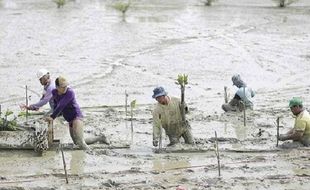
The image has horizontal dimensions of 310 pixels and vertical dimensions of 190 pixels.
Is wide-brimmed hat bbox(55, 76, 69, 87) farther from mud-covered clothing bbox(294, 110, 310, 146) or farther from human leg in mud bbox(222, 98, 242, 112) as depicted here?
human leg in mud bbox(222, 98, 242, 112)

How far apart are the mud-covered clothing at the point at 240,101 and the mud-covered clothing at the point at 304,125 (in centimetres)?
267

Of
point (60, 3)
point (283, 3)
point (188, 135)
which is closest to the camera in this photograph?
point (188, 135)

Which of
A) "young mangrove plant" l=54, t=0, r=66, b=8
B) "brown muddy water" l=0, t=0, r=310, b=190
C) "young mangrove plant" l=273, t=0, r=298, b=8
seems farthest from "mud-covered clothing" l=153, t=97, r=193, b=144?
"young mangrove plant" l=273, t=0, r=298, b=8

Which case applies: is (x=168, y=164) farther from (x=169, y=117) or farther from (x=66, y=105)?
(x=66, y=105)

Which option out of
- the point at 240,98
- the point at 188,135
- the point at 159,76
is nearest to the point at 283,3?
the point at 159,76

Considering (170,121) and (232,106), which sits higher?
(232,106)

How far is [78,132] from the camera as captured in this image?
399 inches

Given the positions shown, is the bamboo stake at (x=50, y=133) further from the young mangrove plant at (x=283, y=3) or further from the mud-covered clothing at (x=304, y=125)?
the young mangrove plant at (x=283, y=3)

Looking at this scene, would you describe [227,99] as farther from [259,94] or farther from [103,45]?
[103,45]

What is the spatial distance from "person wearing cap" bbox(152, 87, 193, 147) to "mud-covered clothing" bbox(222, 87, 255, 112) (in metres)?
2.61

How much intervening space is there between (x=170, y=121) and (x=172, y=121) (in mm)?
34

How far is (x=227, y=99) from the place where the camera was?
1379cm

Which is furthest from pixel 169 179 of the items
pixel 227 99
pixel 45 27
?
pixel 45 27

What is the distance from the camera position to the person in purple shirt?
32.8ft
